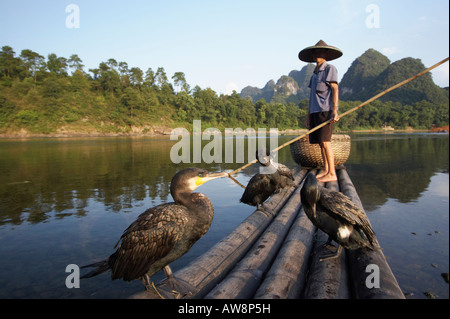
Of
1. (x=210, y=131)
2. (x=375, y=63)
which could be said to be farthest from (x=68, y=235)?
(x=375, y=63)

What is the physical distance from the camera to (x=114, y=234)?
14.1 feet

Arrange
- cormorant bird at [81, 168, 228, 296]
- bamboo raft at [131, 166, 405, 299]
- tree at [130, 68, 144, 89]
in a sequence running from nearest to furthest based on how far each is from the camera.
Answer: bamboo raft at [131, 166, 405, 299] → cormorant bird at [81, 168, 228, 296] → tree at [130, 68, 144, 89]

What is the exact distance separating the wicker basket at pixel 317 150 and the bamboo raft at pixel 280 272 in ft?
14.9

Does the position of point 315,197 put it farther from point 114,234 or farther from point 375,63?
point 375,63

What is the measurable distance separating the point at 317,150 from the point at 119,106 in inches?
2811

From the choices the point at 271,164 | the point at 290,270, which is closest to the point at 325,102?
the point at 271,164

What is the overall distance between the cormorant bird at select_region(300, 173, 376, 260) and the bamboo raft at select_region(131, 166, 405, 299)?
13cm

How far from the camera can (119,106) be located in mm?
69062

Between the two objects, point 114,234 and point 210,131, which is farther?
point 210,131

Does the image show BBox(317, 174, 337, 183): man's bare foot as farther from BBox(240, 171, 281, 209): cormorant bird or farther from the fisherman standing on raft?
BBox(240, 171, 281, 209): cormorant bird

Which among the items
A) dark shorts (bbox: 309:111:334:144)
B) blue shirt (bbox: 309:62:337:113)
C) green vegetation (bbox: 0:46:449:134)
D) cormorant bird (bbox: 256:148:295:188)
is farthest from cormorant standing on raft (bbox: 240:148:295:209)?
green vegetation (bbox: 0:46:449:134)

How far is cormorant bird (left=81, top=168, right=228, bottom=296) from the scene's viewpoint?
2152 millimetres
